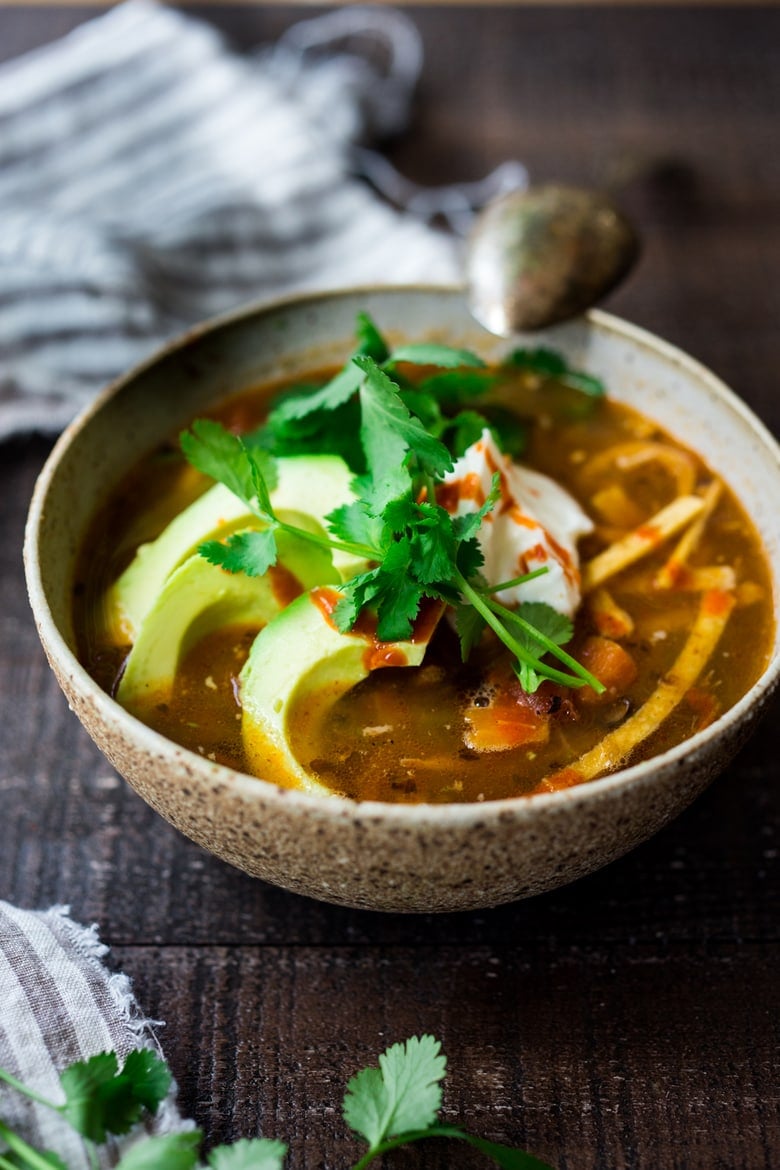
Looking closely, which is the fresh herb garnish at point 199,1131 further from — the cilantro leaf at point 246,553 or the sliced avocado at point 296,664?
the cilantro leaf at point 246,553

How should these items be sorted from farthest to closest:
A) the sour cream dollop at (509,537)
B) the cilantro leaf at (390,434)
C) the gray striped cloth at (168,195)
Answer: the gray striped cloth at (168,195) → the sour cream dollop at (509,537) → the cilantro leaf at (390,434)

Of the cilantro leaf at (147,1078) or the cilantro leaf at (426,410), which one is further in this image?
the cilantro leaf at (426,410)

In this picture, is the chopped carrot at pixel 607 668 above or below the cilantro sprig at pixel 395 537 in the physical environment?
below

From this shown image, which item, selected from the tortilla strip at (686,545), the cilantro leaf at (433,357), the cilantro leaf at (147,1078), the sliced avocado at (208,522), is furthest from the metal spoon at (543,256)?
the cilantro leaf at (147,1078)

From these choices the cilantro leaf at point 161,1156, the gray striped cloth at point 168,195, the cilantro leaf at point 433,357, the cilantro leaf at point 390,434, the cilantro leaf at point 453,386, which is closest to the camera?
the cilantro leaf at point 161,1156

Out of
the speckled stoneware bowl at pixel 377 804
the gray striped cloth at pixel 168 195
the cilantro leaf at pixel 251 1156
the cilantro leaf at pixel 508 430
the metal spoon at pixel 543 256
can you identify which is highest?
the gray striped cloth at pixel 168 195

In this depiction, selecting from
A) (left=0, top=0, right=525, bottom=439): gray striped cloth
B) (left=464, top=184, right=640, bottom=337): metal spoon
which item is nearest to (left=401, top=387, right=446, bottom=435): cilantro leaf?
(left=464, top=184, right=640, bottom=337): metal spoon

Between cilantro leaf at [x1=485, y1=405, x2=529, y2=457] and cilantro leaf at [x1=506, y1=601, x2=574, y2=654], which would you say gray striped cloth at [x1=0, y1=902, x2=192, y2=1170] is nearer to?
cilantro leaf at [x1=506, y1=601, x2=574, y2=654]
